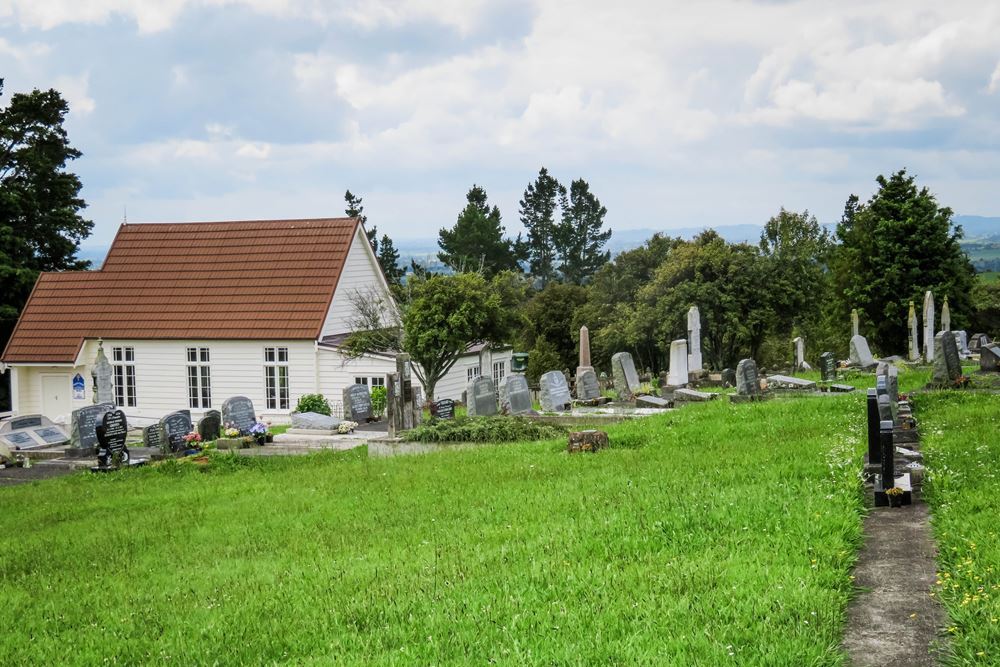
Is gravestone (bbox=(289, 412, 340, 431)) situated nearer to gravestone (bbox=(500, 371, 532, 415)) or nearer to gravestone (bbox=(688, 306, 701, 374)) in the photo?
gravestone (bbox=(500, 371, 532, 415))

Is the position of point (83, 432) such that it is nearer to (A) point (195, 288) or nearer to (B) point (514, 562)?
(A) point (195, 288)

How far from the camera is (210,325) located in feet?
127

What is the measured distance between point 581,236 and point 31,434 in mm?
76705

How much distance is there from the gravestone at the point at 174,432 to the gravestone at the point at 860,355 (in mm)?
22146

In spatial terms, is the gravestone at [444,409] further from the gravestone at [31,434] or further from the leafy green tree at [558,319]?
A: the leafy green tree at [558,319]

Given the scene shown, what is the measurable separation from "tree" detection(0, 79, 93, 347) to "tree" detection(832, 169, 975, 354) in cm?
3745

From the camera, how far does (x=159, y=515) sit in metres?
14.9

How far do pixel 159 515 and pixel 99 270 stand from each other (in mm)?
30470

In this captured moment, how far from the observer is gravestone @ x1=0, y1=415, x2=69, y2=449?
2669 centimetres

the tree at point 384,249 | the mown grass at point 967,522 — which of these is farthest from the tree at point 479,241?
the mown grass at point 967,522

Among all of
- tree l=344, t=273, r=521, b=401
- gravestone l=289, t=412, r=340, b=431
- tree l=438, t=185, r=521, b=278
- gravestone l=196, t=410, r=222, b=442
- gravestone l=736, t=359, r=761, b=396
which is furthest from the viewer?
tree l=438, t=185, r=521, b=278

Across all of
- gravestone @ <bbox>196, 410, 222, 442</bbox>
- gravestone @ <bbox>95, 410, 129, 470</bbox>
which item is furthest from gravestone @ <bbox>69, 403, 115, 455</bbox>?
gravestone @ <bbox>95, 410, 129, 470</bbox>

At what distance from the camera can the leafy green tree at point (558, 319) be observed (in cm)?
5591

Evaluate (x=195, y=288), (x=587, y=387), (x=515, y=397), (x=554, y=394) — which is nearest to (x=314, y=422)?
(x=515, y=397)
